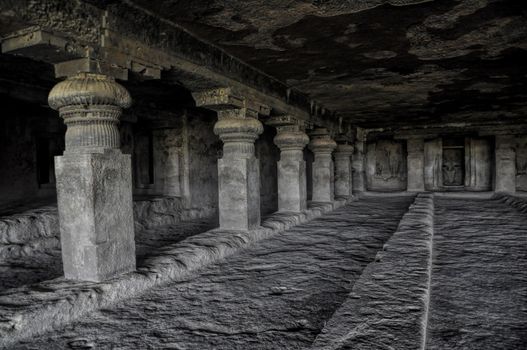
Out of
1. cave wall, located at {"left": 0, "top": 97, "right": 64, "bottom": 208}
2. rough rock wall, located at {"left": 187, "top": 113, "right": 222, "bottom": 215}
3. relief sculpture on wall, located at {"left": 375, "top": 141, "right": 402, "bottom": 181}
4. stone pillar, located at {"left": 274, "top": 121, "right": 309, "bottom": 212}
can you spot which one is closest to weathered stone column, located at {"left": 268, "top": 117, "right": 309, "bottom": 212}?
stone pillar, located at {"left": 274, "top": 121, "right": 309, "bottom": 212}

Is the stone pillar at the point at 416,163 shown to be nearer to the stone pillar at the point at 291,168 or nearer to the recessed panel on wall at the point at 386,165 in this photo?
the recessed panel on wall at the point at 386,165

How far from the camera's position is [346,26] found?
429 cm

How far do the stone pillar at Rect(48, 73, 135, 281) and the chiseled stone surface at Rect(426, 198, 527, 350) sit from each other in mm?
2730

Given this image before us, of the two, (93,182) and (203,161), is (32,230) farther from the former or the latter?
(203,161)

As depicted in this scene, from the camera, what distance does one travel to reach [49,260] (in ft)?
17.9

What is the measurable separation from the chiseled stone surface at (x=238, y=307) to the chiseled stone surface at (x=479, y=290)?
83 cm

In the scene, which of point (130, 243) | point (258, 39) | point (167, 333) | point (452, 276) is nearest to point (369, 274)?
point (452, 276)

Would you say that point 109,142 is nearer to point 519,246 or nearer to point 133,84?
point 133,84

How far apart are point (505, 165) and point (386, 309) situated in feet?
48.8

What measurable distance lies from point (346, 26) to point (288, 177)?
4098 millimetres

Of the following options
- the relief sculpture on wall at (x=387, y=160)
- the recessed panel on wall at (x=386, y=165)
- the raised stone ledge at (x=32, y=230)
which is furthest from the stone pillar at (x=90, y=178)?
the relief sculpture on wall at (x=387, y=160)

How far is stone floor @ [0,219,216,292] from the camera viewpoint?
4.46 meters

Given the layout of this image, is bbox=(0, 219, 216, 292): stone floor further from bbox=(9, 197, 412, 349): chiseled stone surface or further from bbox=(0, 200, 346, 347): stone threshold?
bbox=(9, 197, 412, 349): chiseled stone surface

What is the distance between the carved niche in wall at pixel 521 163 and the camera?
16.3 meters
